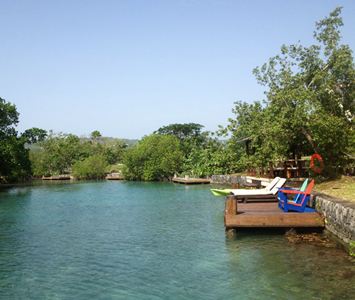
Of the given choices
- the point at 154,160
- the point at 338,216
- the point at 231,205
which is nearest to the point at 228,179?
the point at 154,160

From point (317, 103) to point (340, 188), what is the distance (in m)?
5.41

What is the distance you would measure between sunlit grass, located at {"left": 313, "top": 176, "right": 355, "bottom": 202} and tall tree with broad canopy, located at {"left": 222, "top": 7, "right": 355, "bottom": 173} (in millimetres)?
977

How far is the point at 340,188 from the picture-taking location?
1277 cm

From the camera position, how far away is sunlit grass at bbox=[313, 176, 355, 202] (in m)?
11.2

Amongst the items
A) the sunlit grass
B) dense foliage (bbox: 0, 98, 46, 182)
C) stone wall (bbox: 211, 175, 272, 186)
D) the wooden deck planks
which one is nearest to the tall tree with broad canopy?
the sunlit grass

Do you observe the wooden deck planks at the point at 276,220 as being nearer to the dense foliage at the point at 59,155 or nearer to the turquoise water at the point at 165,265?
the turquoise water at the point at 165,265

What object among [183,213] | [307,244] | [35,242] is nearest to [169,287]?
[307,244]

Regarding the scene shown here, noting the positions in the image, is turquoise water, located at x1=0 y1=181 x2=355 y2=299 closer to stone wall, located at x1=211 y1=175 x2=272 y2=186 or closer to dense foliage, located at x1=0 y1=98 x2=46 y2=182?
stone wall, located at x1=211 y1=175 x2=272 y2=186

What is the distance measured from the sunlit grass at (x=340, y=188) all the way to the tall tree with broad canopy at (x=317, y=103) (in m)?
0.98

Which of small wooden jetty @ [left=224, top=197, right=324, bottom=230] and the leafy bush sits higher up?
the leafy bush

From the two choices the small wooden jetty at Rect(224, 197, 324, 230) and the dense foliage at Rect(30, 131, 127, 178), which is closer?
the small wooden jetty at Rect(224, 197, 324, 230)

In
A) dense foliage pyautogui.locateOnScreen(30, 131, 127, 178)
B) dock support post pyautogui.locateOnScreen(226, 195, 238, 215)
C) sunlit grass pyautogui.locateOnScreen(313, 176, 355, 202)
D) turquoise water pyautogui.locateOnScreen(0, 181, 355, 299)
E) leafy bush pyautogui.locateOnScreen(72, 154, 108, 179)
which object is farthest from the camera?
dense foliage pyautogui.locateOnScreen(30, 131, 127, 178)

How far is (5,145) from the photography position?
35.5m

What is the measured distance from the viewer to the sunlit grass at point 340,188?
1121 centimetres
